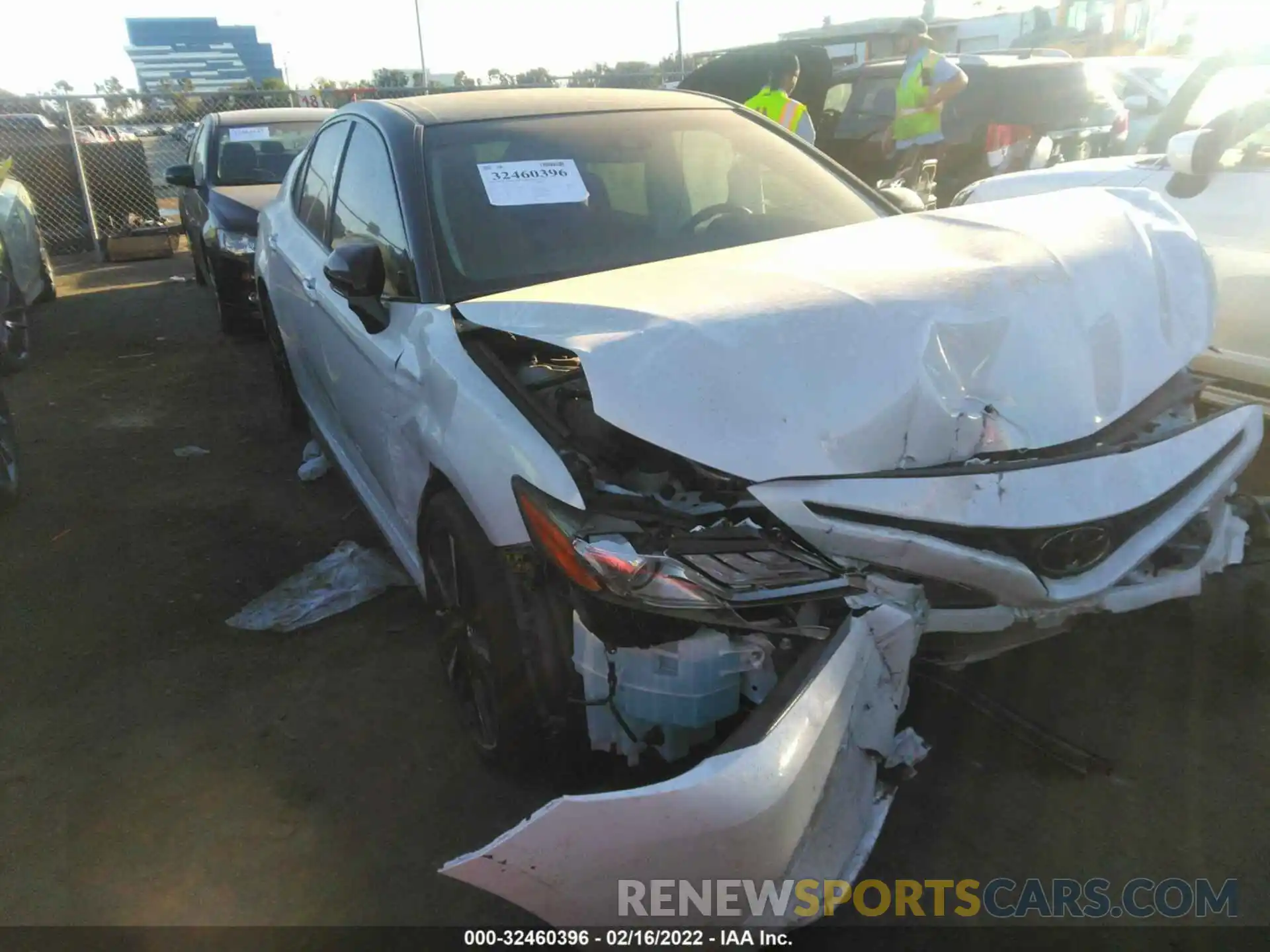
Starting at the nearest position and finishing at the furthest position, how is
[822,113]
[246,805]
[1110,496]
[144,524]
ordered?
[1110,496] → [246,805] → [144,524] → [822,113]

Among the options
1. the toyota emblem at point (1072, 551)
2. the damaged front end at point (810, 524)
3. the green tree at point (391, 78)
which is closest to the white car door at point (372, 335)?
the damaged front end at point (810, 524)

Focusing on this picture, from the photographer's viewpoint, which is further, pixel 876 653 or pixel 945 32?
pixel 945 32

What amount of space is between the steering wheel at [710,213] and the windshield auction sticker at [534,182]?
0.35 m

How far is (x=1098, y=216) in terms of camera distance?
2678 millimetres

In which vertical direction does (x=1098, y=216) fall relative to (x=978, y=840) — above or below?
above

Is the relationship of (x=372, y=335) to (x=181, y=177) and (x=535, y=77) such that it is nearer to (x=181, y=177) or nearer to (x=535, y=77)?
(x=181, y=177)

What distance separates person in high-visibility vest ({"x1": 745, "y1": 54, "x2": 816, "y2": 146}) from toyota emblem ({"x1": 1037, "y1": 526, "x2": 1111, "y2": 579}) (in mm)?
5442

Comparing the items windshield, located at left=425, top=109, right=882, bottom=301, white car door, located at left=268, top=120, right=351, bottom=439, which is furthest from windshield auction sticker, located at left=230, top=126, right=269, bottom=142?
windshield, located at left=425, top=109, right=882, bottom=301

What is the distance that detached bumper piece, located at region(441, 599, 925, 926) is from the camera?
1.58 metres

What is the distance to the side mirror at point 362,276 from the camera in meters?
2.78

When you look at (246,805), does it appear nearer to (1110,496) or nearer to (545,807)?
(545,807)

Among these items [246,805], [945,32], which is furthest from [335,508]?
[945,32]

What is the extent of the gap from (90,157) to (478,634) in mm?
12869

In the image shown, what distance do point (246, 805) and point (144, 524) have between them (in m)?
2.34
